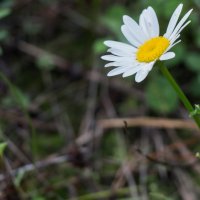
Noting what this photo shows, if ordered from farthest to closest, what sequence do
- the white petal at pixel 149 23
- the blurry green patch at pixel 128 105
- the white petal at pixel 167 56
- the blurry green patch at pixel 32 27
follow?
the blurry green patch at pixel 32 27 < the blurry green patch at pixel 128 105 < the white petal at pixel 149 23 < the white petal at pixel 167 56

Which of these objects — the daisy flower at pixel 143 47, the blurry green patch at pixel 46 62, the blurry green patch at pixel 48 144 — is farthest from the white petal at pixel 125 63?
the blurry green patch at pixel 46 62

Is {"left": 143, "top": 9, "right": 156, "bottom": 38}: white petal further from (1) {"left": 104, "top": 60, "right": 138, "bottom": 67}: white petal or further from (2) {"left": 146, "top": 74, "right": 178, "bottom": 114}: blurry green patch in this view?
(2) {"left": 146, "top": 74, "right": 178, "bottom": 114}: blurry green patch

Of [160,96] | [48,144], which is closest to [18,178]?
[48,144]

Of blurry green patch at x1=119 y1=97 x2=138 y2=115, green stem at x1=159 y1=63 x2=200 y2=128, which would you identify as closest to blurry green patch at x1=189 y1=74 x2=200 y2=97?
blurry green patch at x1=119 y1=97 x2=138 y2=115

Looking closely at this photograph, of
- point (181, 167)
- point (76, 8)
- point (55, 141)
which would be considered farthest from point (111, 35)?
point (181, 167)

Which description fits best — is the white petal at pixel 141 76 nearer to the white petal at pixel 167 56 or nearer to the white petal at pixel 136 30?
the white petal at pixel 167 56

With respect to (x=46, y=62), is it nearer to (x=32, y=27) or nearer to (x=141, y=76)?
(x=32, y=27)

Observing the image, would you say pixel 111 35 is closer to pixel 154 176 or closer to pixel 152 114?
pixel 152 114
